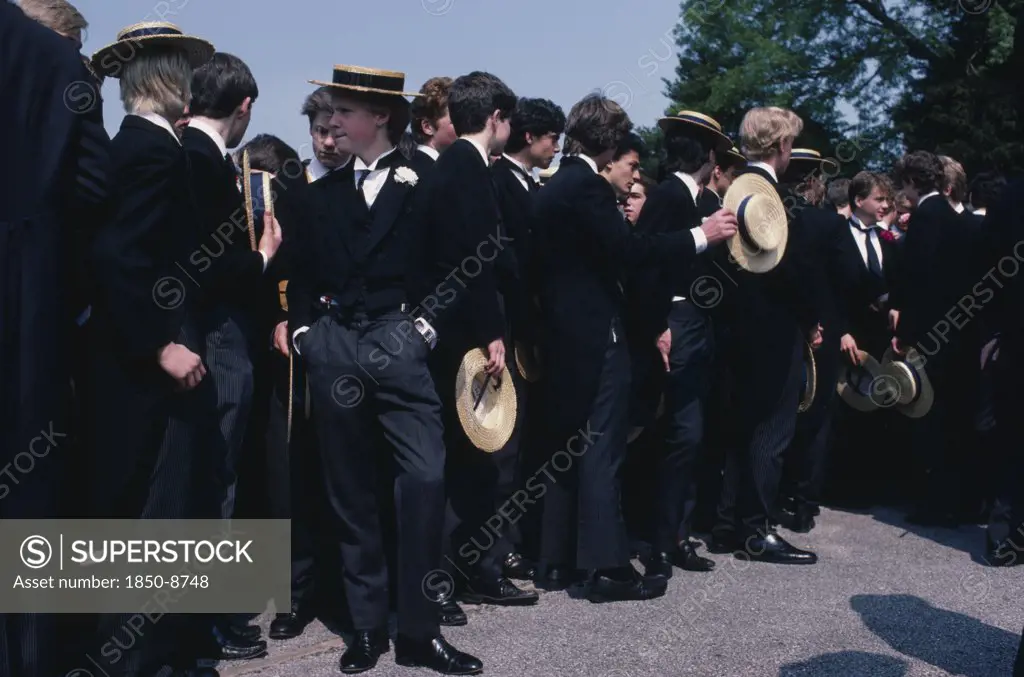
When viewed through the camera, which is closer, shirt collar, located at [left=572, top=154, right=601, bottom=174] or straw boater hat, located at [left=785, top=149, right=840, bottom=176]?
shirt collar, located at [left=572, top=154, right=601, bottom=174]

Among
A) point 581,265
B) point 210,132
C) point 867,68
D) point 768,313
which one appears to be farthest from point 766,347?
point 867,68

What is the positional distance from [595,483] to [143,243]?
2696mm

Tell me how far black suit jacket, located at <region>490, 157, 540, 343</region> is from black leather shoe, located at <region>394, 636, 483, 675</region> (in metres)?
1.83

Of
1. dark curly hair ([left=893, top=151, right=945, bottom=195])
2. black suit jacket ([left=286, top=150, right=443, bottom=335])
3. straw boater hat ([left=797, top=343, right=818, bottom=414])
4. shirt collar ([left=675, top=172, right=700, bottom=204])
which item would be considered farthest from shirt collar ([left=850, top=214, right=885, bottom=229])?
black suit jacket ([left=286, top=150, right=443, bottom=335])

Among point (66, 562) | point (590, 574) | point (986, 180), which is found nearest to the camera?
point (66, 562)

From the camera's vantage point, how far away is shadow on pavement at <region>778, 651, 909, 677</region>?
4.53 meters

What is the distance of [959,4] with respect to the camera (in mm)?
24656

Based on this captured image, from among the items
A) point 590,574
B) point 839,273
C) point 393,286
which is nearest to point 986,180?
point 839,273

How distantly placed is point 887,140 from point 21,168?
83.5ft

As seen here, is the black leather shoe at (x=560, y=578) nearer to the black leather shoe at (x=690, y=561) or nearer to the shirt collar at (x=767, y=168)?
the black leather shoe at (x=690, y=561)

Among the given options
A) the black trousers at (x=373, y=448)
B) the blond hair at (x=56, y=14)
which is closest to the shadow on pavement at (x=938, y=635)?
A: the black trousers at (x=373, y=448)

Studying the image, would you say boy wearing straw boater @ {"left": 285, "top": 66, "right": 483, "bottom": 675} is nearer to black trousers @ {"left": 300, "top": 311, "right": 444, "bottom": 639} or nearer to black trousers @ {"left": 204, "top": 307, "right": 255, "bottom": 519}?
black trousers @ {"left": 300, "top": 311, "right": 444, "bottom": 639}

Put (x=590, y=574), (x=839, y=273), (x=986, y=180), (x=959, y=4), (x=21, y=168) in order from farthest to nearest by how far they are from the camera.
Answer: (x=959, y=4) → (x=986, y=180) → (x=839, y=273) → (x=590, y=574) → (x=21, y=168)

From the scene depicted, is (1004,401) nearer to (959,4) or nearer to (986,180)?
(986,180)
